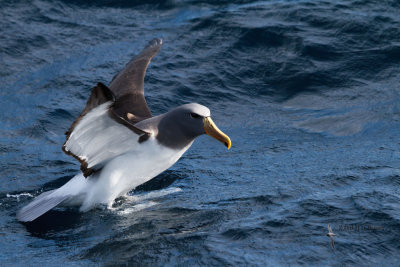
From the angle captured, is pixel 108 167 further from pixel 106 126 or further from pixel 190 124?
pixel 190 124

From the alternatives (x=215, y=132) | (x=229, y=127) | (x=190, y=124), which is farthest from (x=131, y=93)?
(x=229, y=127)

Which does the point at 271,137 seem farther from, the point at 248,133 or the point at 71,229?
the point at 71,229

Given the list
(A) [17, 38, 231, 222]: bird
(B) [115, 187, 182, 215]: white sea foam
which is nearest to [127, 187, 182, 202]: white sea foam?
(B) [115, 187, 182, 215]: white sea foam

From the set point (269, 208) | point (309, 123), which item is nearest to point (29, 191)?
point (269, 208)

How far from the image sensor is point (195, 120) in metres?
7.39

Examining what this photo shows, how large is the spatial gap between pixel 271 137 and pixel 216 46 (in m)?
3.16

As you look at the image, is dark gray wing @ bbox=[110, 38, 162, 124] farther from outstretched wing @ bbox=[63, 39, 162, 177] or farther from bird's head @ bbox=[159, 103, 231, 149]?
bird's head @ bbox=[159, 103, 231, 149]

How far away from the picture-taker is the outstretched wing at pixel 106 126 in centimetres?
596

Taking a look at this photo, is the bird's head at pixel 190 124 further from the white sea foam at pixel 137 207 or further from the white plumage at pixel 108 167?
the white sea foam at pixel 137 207

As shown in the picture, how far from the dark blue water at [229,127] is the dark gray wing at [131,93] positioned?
0.92 meters

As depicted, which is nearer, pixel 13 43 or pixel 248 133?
pixel 248 133

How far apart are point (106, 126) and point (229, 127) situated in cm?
397

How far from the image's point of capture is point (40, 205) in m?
7.25

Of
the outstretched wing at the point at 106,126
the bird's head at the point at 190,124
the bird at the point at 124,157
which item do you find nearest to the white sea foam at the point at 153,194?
the bird at the point at 124,157
